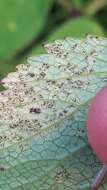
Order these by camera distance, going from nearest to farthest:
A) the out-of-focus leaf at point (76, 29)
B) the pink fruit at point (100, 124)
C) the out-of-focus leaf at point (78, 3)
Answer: the pink fruit at point (100, 124), the out-of-focus leaf at point (76, 29), the out-of-focus leaf at point (78, 3)

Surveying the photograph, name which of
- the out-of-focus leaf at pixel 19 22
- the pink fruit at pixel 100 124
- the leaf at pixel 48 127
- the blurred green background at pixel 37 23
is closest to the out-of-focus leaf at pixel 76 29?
the blurred green background at pixel 37 23

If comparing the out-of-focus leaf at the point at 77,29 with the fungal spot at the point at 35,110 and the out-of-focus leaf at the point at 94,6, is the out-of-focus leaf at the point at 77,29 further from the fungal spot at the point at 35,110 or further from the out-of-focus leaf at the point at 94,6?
the fungal spot at the point at 35,110

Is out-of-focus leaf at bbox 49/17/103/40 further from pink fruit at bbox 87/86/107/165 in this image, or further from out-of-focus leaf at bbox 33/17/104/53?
pink fruit at bbox 87/86/107/165

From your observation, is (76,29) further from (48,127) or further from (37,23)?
(48,127)

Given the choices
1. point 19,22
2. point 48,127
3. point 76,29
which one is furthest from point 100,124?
point 19,22

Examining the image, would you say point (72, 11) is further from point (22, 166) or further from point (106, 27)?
point (22, 166)

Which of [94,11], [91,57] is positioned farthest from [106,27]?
[91,57]

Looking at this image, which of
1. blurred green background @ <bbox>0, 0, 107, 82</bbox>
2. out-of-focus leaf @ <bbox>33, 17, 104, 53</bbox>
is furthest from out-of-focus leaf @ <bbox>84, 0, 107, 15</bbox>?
out-of-focus leaf @ <bbox>33, 17, 104, 53</bbox>
